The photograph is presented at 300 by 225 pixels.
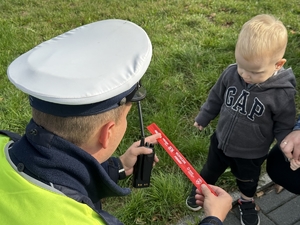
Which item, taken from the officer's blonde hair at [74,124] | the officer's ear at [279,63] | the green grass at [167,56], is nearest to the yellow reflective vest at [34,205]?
the officer's blonde hair at [74,124]

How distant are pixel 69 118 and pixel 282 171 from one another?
1373mm

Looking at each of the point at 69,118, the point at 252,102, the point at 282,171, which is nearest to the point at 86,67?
the point at 69,118

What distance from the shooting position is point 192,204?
2520 millimetres

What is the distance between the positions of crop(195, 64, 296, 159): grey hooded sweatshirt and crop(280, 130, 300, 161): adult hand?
0.25 ft

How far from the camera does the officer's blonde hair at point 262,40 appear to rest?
1827 millimetres

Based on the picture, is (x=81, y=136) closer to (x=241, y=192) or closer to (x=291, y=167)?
(x=291, y=167)

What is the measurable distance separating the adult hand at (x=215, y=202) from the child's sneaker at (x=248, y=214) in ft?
2.57

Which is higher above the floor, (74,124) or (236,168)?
(74,124)

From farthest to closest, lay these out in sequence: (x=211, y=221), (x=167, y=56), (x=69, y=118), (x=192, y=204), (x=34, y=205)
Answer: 1. (x=167, y=56)
2. (x=192, y=204)
3. (x=211, y=221)
4. (x=69, y=118)
5. (x=34, y=205)

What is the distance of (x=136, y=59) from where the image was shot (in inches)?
47.8

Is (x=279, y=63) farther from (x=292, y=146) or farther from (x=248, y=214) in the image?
(x=248, y=214)

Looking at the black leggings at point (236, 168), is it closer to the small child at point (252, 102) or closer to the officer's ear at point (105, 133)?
the small child at point (252, 102)

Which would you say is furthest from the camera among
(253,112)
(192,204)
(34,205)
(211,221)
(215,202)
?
(192,204)

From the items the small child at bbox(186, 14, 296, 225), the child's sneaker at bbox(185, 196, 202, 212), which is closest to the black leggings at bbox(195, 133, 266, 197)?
the small child at bbox(186, 14, 296, 225)
